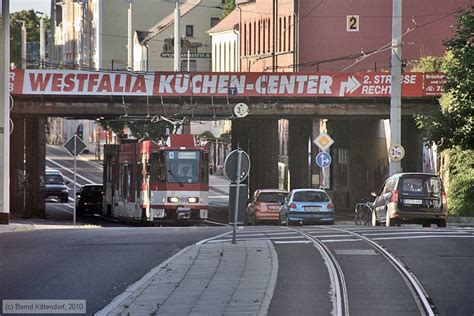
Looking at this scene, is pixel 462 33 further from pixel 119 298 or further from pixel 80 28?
pixel 80 28

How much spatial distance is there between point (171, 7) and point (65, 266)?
106 metres

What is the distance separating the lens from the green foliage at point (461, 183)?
165 ft

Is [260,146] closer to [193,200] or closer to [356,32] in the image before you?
[356,32]

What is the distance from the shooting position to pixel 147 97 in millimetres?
59062

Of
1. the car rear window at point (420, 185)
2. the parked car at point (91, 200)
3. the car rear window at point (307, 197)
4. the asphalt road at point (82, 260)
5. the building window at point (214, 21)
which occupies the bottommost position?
the parked car at point (91, 200)

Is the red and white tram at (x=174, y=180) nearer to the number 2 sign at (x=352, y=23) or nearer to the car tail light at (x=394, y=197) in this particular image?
the car tail light at (x=394, y=197)

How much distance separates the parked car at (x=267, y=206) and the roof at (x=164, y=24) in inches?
2629

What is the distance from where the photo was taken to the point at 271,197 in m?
53.0

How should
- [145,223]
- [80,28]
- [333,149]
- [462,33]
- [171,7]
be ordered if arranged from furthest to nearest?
[80,28]
[171,7]
[333,149]
[145,223]
[462,33]

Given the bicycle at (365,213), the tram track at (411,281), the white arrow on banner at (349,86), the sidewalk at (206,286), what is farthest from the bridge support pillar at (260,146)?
the sidewalk at (206,286)

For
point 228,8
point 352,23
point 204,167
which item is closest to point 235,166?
point 204,167

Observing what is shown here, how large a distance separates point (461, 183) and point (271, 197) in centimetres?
730

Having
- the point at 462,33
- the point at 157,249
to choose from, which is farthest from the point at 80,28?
the point at 157,249

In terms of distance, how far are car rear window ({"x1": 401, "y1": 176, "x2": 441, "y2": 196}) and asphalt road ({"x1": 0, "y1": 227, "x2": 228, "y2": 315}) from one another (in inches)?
271
